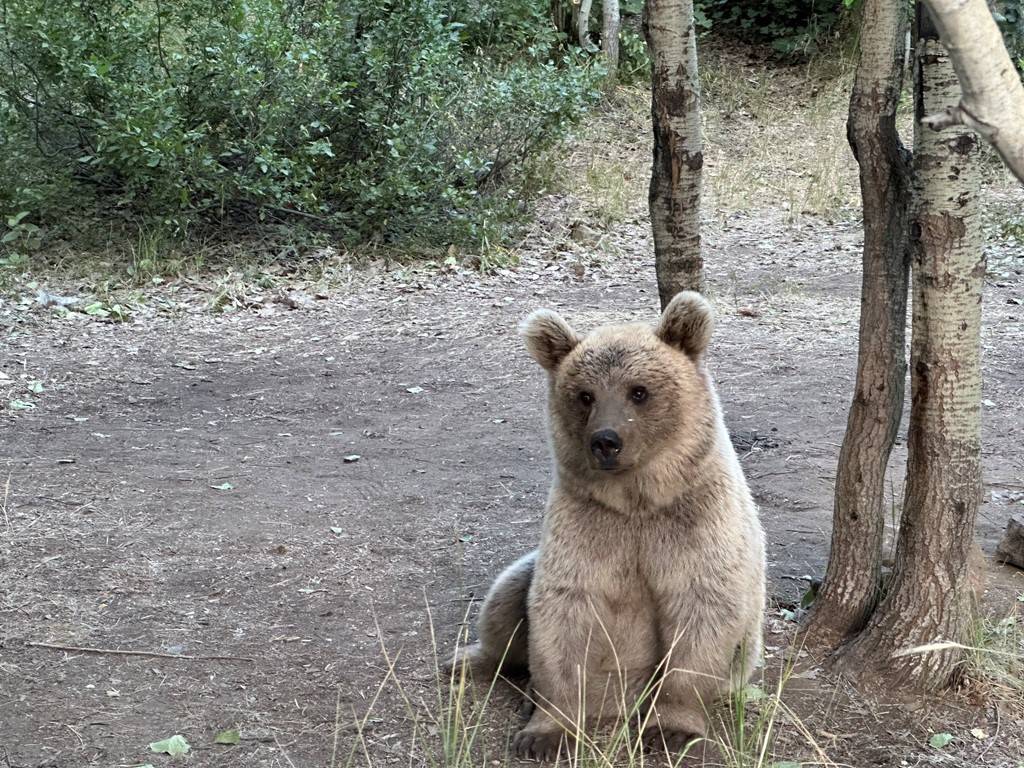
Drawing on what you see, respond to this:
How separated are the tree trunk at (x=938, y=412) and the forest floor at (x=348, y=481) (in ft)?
0.71

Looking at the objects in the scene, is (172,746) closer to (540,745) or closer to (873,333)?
(540,745)

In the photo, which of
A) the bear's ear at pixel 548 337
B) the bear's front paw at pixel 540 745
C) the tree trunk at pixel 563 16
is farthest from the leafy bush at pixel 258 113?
the bear's front paw at pixel 540 745

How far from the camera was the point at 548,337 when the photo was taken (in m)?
3.92

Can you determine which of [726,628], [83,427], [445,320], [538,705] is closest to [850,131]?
[726,628]

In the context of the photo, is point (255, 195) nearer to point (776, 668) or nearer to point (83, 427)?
point (83, 427)

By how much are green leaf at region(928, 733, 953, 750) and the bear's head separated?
1.26 m

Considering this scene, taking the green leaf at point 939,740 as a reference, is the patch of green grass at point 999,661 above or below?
above

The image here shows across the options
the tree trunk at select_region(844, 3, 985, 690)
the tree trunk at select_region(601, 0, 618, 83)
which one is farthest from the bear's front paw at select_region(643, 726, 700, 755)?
the tree trunk at select_region(601, 0, 618, 83)

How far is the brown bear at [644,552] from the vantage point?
370cm

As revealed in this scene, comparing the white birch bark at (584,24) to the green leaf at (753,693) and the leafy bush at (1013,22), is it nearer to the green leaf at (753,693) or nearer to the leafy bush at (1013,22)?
the leafy bush at (1013,22)

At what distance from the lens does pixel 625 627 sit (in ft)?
12.6

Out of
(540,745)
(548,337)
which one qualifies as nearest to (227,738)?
(540,745)

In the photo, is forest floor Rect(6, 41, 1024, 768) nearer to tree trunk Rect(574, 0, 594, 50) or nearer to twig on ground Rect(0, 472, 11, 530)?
twig on ground Rect(0, 472, 11, 530)

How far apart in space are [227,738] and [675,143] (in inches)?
130
